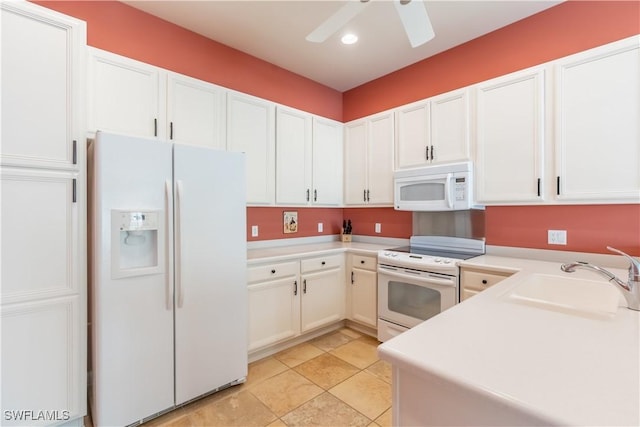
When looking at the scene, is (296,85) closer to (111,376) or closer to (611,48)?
(611,48)

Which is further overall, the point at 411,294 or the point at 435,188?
the point at 435,188

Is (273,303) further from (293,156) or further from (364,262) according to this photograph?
(293,156)

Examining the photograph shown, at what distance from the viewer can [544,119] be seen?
2232 millimetres

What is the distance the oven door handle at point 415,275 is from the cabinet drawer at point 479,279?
0.31ft

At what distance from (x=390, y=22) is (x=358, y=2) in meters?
1.14

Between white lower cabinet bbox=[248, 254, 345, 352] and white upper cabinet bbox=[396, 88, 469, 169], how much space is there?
1.32 metres

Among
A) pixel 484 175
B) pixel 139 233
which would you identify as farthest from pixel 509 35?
pixel 139 233

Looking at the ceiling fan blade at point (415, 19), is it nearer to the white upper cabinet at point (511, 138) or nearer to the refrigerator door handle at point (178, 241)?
the white upper cabinet at point (511, 138)

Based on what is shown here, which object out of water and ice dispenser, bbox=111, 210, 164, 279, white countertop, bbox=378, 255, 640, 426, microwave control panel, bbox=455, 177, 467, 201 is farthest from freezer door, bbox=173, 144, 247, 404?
microwave control panel, bbox=455, 177, 467, 201

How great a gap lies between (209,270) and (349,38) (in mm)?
2364

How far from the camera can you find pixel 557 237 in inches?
92.3

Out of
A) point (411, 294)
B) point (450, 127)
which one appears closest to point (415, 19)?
point (450, 127)

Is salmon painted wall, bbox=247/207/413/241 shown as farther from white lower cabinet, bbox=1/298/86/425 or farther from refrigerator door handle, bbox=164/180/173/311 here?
white lower cabinet, bbox=1/298/86/425

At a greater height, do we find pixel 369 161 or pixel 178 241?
pixel 369 161
